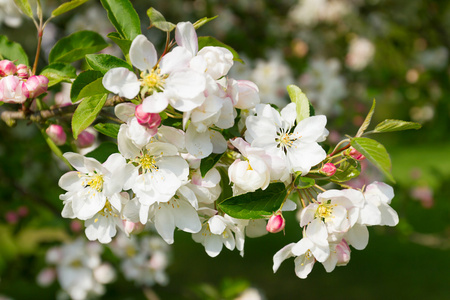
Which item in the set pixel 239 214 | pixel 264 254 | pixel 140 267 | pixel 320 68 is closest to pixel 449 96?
pixel 320 68

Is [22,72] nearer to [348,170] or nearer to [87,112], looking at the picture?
[87,112]

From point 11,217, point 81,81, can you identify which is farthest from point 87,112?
point 11,217

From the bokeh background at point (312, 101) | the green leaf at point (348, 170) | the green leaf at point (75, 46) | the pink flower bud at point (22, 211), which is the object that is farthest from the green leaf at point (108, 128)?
the pink flower bud at point (22, 211)

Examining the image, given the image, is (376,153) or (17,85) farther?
(17,85)

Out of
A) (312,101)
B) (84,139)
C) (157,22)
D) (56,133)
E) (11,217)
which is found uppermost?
(157,22)

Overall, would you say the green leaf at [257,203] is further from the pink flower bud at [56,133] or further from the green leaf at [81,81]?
the pink flower bud at [56,133]

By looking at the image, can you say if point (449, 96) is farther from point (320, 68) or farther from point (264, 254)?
point (264, 254)

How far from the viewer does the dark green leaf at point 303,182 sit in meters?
1.00

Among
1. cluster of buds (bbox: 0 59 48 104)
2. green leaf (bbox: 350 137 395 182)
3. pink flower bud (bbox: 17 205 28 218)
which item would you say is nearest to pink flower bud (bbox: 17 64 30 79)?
cluster of buds (bbox: 0 59 48 104)

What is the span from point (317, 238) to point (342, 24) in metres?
4.45

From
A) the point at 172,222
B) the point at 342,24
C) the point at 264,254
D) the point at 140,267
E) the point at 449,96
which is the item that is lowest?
the point at 264,254

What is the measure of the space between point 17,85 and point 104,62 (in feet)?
0.90

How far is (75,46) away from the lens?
56.5 inches

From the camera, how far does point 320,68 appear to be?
2838mm
